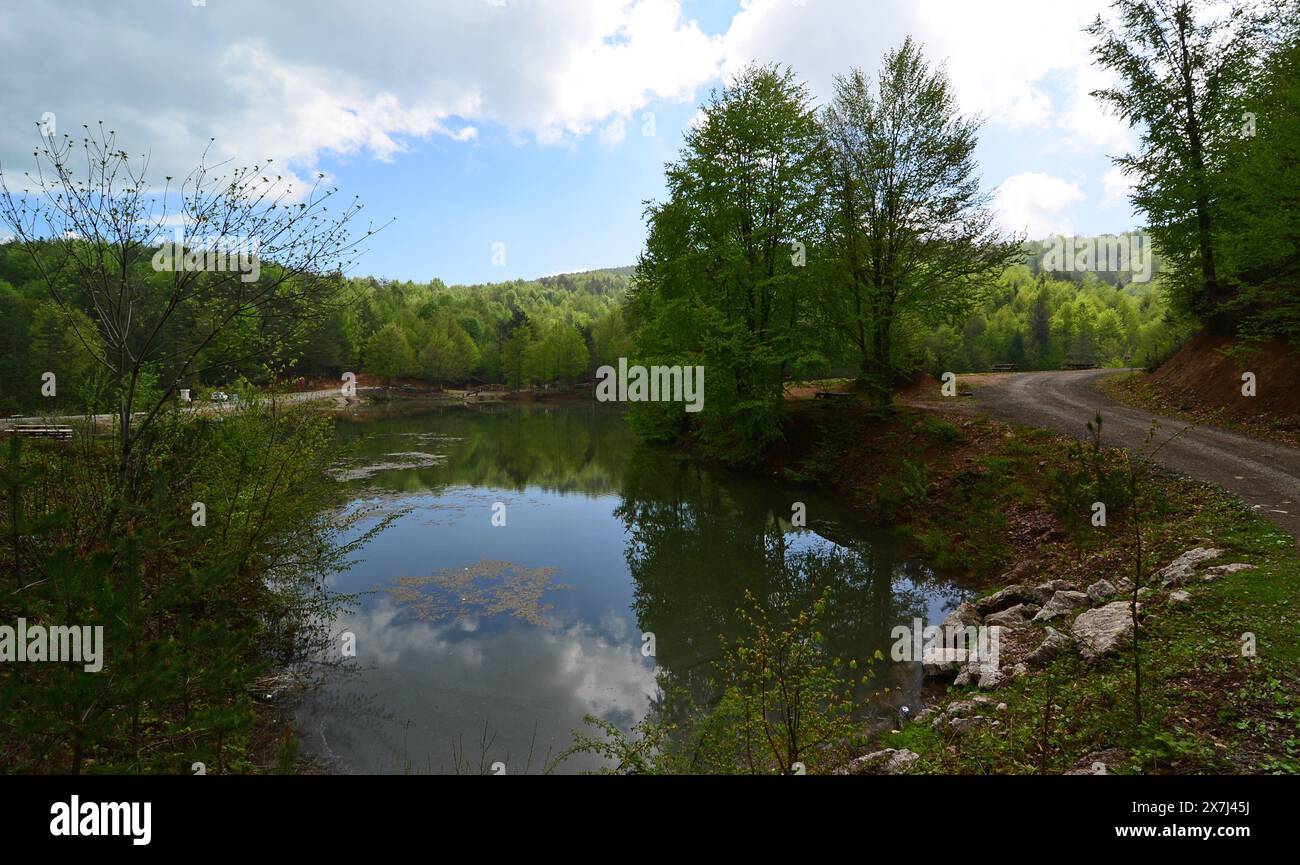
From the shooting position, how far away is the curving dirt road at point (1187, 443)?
988 cm

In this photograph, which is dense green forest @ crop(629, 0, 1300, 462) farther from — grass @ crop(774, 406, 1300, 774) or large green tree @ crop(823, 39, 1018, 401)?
grass @ crop(774, 406, 1300, 774)

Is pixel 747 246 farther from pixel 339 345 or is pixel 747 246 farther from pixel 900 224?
pixel 339 345

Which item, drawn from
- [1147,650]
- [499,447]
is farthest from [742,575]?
[499,447]

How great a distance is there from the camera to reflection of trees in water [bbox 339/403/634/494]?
79.5 feet

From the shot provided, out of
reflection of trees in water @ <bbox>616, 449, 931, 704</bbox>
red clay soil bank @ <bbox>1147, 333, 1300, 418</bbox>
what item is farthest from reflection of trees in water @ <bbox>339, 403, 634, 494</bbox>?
red clay soil bank @ <bbox>1147, 333, 1300, 418</bbox>

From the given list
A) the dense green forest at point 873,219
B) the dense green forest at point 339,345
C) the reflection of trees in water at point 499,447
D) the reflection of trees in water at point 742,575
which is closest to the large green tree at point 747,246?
the dense green forest at point 873,219

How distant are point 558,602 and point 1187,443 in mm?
16054

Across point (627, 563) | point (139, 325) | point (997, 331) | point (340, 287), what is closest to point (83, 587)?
point (139, 325)

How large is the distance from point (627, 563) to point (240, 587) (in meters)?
8.01

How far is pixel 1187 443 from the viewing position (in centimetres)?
1368

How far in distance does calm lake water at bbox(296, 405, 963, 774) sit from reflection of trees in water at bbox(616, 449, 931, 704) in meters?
0.05

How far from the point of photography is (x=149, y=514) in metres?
5.50

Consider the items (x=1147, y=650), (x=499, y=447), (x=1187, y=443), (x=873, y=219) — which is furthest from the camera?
(x=499, y=447)
